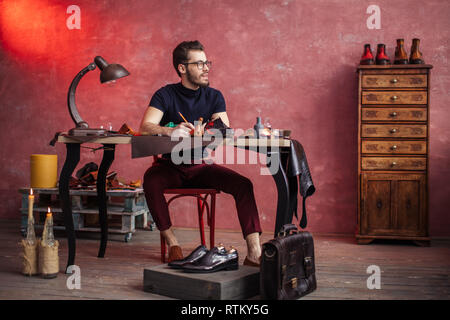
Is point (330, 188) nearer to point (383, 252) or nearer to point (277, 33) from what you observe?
point (383, 252)

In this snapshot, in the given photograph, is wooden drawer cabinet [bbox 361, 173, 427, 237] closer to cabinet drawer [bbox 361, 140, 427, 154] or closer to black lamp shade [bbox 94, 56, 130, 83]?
cabinet drawer [bbox 361, 140, 427, 154]

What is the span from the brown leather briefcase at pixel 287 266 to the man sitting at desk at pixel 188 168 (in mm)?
403

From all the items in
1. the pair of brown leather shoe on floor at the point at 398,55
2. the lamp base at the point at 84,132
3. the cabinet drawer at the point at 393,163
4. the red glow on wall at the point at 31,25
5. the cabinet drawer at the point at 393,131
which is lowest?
the cabinet drawer at the point at 393,163

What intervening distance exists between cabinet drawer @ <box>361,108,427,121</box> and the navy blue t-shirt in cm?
132

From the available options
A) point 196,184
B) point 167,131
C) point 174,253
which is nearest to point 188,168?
point 196,184

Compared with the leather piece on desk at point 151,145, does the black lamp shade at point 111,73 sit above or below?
above

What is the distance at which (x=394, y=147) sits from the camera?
12.0 feet

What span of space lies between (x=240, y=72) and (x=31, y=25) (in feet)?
7.63

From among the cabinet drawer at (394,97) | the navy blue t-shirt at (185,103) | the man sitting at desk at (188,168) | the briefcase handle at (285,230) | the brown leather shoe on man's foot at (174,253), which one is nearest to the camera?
the briefcase handle at (285,230)

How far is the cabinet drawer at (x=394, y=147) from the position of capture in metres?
3.64

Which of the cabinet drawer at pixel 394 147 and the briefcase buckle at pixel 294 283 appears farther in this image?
the cabinet drawer at pixel 394 147

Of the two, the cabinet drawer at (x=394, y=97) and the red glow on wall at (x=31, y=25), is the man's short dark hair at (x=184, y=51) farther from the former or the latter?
the red glow on wall at (x=31, y=25)

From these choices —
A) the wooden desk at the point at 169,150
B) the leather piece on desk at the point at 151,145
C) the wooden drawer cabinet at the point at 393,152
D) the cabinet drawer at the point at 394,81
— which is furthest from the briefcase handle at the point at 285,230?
the cabinet drawer at the point at 394,81

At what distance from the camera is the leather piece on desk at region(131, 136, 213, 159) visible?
2.46m
